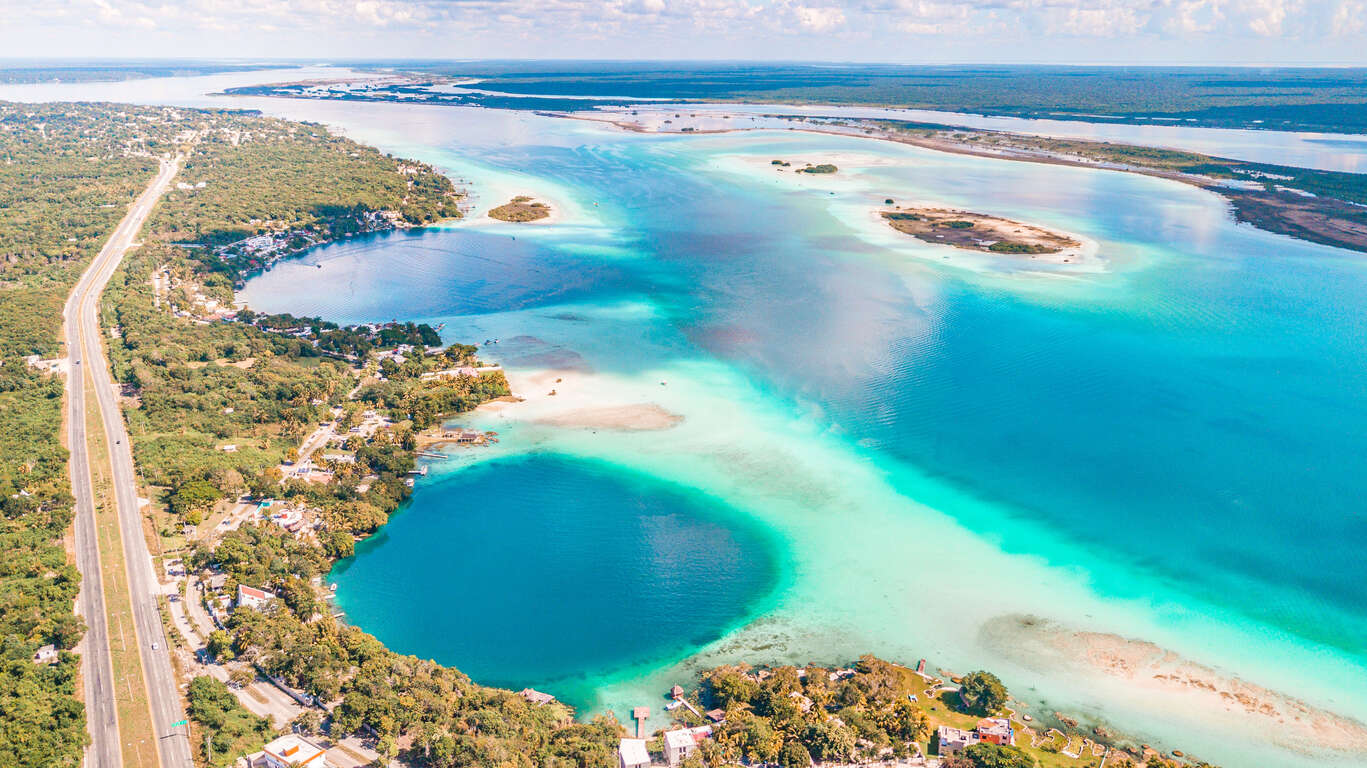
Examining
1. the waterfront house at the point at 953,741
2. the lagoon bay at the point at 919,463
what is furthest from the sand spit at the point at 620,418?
the waterfront house at the point at 953,741

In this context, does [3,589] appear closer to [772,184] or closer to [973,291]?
[973,291]

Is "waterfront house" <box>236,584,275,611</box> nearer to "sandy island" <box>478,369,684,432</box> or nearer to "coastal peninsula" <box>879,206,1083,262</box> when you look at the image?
"sandy island" <box>478,369,684,432</box>

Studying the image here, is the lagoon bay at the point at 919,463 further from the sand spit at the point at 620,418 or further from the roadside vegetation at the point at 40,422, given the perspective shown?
the roadside vegetation at the point at 40,422

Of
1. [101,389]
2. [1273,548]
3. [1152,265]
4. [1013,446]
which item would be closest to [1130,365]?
[1013,446]

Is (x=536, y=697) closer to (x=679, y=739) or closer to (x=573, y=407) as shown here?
(x=679, y=739)

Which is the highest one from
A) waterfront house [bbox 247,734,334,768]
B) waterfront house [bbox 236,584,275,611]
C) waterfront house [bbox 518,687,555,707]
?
waterfront house [bbox 236,584,275,611]

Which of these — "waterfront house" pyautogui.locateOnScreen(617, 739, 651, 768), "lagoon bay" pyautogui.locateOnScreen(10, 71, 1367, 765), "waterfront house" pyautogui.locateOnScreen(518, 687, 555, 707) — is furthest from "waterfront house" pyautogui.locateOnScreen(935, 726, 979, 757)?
"waterfront house" pyautogui.locateOnScreen(518, 687, 555, 707)

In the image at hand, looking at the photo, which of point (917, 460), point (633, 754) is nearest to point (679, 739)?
point (633, 754)
